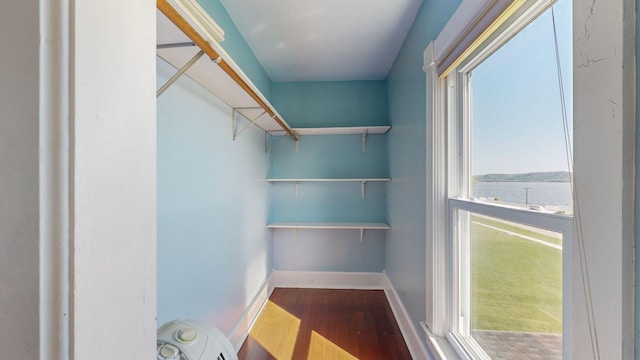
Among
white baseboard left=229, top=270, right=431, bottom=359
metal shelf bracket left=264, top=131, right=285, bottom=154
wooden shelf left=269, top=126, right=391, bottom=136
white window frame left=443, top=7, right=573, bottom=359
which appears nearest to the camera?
white window frame left=443, top=7, right=573, bottom=359

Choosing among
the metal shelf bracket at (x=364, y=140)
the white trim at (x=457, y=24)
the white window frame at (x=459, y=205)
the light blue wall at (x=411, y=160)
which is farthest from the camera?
the metal shelf bracket at (x=364, y=140)

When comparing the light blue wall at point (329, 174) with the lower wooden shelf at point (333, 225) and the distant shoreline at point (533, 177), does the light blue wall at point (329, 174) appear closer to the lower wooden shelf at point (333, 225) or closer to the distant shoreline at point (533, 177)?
the lower wooden shelf at point (333, 225)

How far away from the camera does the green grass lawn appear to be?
2.50 ft

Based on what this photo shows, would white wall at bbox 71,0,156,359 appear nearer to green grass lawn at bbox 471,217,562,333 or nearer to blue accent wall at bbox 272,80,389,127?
green grass lawn at bbox 471,217,562,333

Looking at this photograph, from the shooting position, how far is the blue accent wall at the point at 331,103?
2.68m

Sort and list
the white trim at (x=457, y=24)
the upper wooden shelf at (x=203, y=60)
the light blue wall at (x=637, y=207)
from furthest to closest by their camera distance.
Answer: the white trim at (x=457, y=24) < the upper wooden shelf at (x=203, y=60) < the light blue wall at (x=637, y=207)

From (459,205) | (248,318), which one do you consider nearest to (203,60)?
(459,205)

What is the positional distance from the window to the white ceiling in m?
0.71

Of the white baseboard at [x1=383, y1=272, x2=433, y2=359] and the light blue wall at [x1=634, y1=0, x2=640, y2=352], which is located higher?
the light blue wall at [x1=634, y1=0, x2=640, y2=352]

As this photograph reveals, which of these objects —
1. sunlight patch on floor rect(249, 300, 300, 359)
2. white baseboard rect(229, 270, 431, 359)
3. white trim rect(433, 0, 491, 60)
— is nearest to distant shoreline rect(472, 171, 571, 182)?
white trim rect(433, 0, 491, 60)

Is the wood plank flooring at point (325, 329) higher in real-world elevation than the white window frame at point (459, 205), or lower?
lower

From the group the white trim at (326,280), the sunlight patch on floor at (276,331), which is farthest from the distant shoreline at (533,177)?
the white trim at (326,280)
